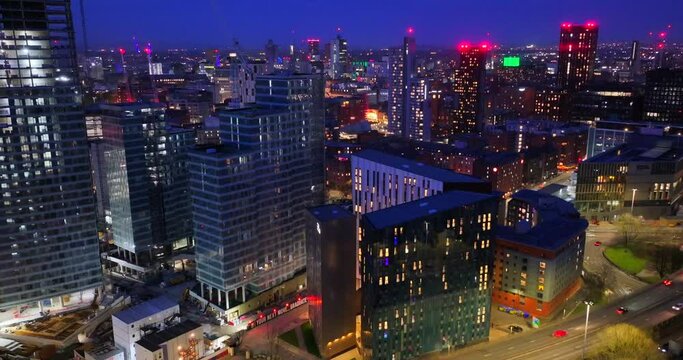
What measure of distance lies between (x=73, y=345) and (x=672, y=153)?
11193 centimetres

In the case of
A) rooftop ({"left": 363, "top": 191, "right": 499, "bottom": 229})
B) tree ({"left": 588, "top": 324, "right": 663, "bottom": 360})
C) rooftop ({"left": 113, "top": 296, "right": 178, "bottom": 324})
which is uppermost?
rooftop ({"left": 363, "top": 191, "right": 499, "bottom": 229})

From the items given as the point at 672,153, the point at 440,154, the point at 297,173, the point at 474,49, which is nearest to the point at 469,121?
the point at 474,49

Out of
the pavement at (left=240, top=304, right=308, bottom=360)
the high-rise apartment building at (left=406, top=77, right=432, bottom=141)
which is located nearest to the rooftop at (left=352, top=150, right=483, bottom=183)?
the pavement at (left=240, top=304, right=308, bottom=360)

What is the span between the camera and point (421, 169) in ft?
258

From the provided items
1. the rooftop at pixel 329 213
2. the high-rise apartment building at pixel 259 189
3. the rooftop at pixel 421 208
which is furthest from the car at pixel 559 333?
the high-rise apartment building at pixel 259 189

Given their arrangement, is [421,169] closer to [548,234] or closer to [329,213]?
[548,234]

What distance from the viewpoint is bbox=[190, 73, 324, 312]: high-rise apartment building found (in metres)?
69.6

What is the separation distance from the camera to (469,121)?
19225cm

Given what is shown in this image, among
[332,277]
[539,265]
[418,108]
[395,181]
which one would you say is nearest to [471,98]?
[418,108]

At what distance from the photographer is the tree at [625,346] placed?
56812 mm

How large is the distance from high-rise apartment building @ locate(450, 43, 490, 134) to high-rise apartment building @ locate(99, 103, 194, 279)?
123m

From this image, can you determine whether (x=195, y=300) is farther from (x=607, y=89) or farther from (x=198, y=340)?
(x=607, y=89)

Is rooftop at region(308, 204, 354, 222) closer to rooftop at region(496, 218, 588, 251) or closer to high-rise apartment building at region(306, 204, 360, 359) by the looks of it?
high-rise apartment building at region(306, 204, 360, 359)

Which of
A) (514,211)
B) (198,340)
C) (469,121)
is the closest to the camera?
(198,340)
